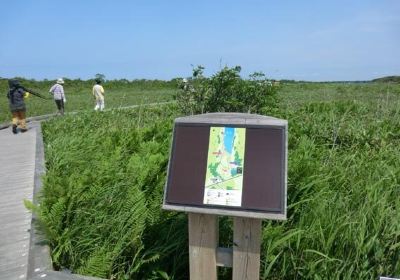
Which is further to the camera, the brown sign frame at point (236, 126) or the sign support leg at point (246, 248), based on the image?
the sign support leg at point (246, 248)

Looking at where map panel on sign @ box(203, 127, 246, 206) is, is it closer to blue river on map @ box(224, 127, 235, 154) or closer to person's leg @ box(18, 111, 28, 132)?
blue river on map @ box(224, 127, 235, 154)

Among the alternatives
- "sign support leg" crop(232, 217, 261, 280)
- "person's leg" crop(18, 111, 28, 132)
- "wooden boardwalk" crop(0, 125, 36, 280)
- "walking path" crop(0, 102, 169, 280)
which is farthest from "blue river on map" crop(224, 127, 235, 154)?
"person's leg" crop(18, 111, 28, 132)

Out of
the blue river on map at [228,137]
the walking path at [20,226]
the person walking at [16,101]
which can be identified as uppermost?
the person walking at [16,101]

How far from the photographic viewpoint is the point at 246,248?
2855 millimetres

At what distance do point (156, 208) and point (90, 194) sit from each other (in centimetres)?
68

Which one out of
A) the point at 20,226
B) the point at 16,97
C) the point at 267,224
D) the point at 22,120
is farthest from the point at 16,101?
the point at 267,224

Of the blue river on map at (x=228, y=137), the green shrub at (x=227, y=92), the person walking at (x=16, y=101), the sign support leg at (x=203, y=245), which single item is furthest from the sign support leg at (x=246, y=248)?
the person walking at (x=16, y=101)

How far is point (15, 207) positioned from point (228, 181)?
144 inches

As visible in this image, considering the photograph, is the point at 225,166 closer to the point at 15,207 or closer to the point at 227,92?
the point at 15,207

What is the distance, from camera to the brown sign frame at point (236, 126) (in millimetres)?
2646

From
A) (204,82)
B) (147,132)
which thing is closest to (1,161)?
(147,132)

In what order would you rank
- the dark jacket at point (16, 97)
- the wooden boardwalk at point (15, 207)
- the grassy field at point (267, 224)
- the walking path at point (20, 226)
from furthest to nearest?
the dark jacket at point (16, 97) < the wooden boardwalk at point (15, 207) < the walking path at point (20, 226) < the grassy field at point (267, 224)

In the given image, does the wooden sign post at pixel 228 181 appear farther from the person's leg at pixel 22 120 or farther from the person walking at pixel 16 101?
the person's leg at pixel 22 120

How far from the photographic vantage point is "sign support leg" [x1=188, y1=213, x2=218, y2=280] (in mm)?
2920
